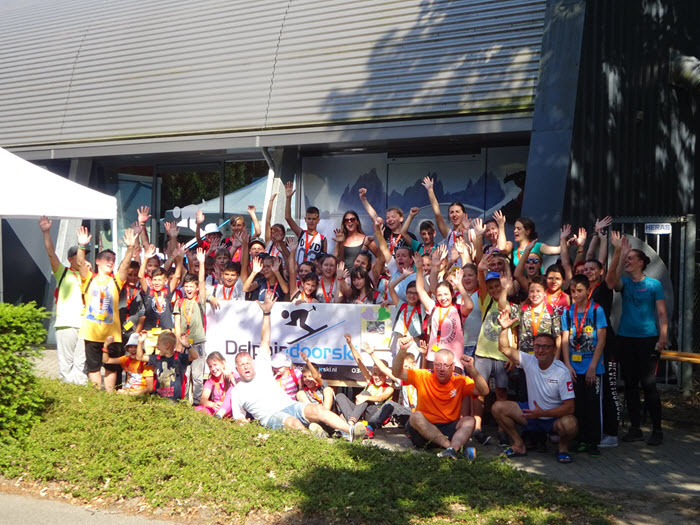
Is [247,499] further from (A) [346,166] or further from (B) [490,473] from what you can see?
(A) [346,166]

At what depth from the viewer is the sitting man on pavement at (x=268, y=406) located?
8.09 m

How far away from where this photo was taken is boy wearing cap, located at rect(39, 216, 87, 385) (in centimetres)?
991

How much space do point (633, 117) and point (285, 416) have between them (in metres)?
7.08

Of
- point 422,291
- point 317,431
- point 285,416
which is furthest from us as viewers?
point 422,291

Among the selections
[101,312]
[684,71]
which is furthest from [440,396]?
[684,71]

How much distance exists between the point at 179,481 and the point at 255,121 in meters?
8.10

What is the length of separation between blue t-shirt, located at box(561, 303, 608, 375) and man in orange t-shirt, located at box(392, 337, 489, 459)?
1004mm

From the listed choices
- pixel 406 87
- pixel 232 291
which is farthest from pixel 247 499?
pixel 406 87

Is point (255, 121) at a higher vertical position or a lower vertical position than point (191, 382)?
higher

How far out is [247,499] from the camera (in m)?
5.96

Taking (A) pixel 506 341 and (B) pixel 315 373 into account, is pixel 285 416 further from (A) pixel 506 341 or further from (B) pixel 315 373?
(A) pixel 506 341

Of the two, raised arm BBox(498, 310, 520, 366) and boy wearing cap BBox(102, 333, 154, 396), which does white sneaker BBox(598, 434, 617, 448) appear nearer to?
raised arm BBox(498, 310, 520, 366)

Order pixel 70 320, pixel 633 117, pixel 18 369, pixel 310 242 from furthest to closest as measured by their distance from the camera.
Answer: pixel 633 117 → pixel 310 242 → pixel 70 320 → pixel 18 369

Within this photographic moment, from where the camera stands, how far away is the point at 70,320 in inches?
391
